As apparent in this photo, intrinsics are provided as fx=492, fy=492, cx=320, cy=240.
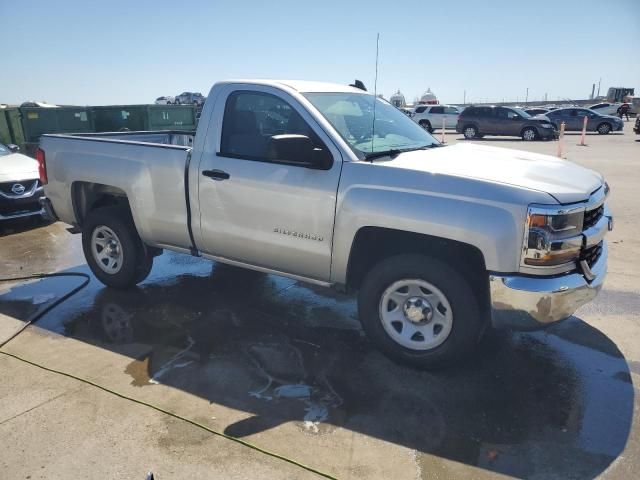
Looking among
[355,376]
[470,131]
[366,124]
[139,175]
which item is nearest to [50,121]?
[139,175]

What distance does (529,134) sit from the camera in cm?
2252

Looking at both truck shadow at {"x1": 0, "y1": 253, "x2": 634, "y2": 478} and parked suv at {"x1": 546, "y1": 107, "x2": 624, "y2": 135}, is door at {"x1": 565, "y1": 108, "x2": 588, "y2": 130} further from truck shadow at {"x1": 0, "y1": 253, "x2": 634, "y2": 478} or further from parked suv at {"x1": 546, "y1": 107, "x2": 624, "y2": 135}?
truck shadow at {"x1": 0, "y1": 253, "x2": 634, "y2": 478}

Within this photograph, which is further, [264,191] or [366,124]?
[366,124]

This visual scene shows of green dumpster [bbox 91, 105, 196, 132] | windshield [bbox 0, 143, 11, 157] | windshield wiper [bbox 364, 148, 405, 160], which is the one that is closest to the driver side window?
windshield wiper [bbox 364, 148, 405, 160]

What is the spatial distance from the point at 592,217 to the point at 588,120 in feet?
87.0

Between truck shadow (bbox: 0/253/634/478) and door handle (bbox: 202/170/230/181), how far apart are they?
1274 mm

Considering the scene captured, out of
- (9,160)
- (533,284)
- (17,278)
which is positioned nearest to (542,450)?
(533,284)

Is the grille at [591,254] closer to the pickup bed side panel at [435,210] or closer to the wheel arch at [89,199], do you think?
the pickup bed side panel at [435,210]

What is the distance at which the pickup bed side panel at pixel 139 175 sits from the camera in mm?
4312

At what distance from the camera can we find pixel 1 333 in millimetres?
4176

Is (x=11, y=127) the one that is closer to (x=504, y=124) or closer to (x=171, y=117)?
(x=171, y=117)

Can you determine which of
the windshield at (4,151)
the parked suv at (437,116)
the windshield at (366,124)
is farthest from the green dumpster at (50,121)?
the parked suv at (437,116)

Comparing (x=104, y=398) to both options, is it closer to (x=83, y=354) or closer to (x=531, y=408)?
(x=83, y=354)

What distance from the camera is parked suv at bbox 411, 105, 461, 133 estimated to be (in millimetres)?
27375
